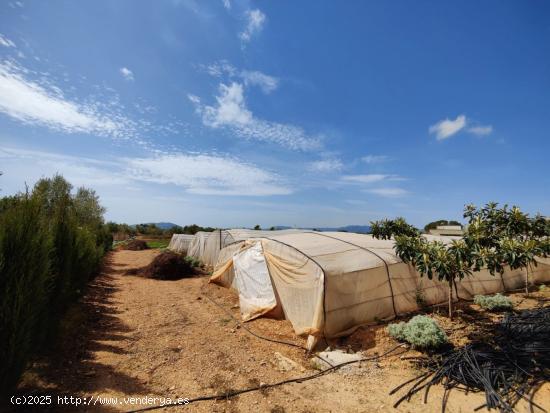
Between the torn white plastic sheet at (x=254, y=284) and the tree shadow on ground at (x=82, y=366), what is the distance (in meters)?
3.63

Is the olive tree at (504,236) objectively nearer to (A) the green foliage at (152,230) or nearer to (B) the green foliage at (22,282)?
(B) the green foliage at (22,282)

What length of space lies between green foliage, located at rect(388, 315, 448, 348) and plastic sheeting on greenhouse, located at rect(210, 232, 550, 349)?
1318mm

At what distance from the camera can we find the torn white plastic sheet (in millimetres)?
8992

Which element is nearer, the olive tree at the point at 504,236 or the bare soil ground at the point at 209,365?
the bare soil ground at the point at 209,365

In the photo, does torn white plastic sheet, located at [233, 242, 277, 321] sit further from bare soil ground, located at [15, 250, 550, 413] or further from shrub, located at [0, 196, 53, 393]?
shrub, located at [0, 196, 53, 393]

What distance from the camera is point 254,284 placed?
32.4ft

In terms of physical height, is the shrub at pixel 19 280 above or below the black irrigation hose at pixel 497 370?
above

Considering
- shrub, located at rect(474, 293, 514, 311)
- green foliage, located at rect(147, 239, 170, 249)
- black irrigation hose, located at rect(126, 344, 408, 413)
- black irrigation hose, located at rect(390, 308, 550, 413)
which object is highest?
shrub, located at rect(474, 293, 514, 311)

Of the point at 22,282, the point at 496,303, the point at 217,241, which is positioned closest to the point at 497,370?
the point at 496,303

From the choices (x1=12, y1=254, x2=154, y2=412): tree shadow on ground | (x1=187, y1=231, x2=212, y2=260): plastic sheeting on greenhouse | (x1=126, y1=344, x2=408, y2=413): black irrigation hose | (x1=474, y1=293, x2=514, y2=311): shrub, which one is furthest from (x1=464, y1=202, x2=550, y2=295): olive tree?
(x1=187, y1=231, x2=212, y2=260): plastic sheeting on greenhouse

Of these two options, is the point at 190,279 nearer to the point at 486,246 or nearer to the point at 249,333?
the point at 249,333

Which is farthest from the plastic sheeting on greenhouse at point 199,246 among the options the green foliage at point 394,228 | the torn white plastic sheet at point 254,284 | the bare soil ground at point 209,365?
the green foliage at point 394,228

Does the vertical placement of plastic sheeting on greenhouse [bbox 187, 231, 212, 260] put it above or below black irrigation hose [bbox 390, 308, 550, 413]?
above

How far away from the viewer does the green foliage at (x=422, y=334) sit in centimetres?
577
